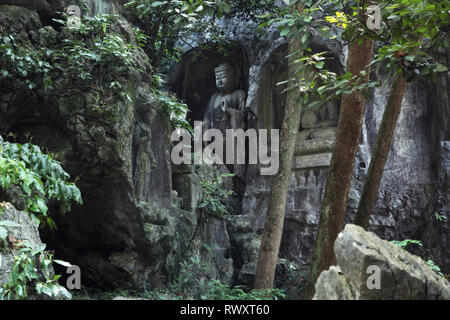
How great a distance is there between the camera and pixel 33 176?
3674 millimetres

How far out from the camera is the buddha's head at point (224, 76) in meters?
10.7

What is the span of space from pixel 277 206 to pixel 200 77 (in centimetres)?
593

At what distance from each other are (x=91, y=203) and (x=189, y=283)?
2.06 metres

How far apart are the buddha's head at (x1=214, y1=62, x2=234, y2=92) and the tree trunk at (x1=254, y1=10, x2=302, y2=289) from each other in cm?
364

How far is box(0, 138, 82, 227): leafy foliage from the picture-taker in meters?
3.55

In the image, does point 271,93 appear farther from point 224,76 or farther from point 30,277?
point 30,277

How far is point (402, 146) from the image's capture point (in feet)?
29.8

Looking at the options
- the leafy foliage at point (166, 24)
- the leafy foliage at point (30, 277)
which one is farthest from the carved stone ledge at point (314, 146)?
the leafy foliage at point (30, 277)

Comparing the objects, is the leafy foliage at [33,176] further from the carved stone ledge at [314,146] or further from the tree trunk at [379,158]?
the carved stone ledge at [314,146]

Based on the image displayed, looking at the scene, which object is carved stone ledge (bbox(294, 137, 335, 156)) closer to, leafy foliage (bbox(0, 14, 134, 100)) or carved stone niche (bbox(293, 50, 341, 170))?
carved stone niche (bbox(293, 50, 341, 170))

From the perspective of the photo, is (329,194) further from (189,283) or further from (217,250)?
(217,250)

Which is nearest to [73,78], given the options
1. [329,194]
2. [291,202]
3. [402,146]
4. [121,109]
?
[121,109]

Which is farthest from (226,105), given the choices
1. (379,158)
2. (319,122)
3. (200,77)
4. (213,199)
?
(379,158)
